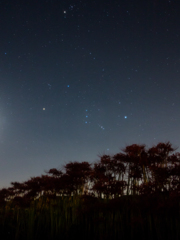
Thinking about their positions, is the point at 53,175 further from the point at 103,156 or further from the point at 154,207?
the point at 154,207

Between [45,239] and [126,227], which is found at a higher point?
[126,227]

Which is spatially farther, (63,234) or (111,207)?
(63,234)

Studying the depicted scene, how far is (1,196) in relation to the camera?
65.8 ft

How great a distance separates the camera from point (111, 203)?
657 cm

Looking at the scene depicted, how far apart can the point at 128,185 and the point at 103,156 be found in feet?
7.78

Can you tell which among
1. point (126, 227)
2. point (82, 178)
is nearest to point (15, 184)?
point (82, 178)

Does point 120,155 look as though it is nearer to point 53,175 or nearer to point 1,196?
point 53,175

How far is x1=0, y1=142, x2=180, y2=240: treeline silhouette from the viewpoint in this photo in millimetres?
5918

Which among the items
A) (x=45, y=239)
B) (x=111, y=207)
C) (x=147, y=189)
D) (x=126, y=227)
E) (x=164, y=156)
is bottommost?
(x=45, y=239)

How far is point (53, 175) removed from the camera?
14.2 meters

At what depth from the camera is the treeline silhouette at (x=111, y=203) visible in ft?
19.4

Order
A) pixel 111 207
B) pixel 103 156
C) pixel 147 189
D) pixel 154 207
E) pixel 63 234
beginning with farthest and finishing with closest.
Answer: pixel 103 156 → pixel 147 189 → pixel 63 234 → pixel 111 207 → pixel 154 207

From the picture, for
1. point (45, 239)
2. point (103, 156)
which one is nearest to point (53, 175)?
point (103, 156)

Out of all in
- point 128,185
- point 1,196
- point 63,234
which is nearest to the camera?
point 63,234
